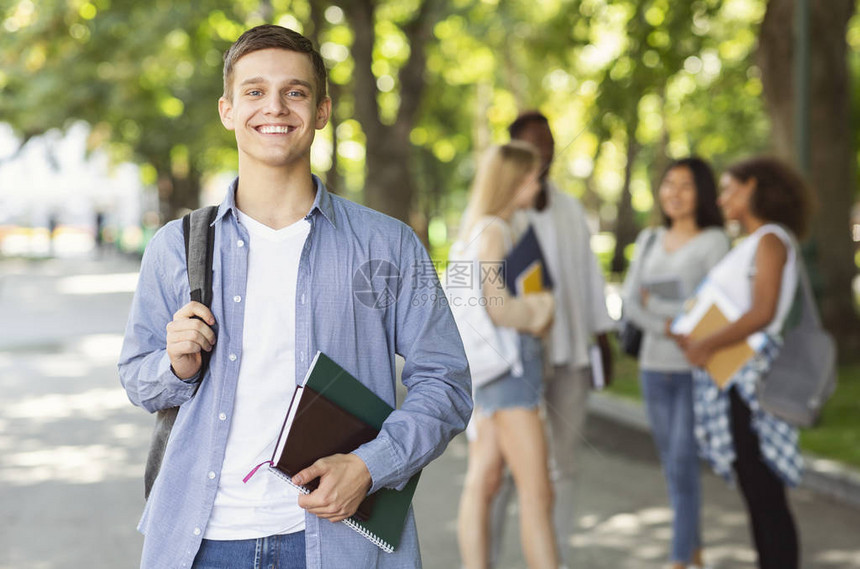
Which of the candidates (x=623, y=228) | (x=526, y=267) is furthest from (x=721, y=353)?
(x=623, y=228)

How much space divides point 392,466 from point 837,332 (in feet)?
35.9

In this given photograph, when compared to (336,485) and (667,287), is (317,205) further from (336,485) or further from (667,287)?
(667,287)

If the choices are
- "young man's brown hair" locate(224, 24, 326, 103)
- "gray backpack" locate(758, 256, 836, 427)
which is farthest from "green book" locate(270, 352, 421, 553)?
"gray backpack" locate(758, 256, 836, 427)

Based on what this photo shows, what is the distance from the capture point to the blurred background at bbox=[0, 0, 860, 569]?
24.4 ft

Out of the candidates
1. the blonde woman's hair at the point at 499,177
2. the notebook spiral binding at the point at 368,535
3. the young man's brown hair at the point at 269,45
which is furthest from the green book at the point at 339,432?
the blonde woman's hair at the point at 499,177

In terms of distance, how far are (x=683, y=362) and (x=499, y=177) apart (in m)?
1.46

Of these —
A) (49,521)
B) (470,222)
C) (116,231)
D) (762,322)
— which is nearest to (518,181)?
(470,222)

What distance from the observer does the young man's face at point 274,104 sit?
2.04m

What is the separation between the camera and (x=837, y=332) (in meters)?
11.8

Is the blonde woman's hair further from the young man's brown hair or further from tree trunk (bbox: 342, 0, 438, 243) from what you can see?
the young man's brown hair

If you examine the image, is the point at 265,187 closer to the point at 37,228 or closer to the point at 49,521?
the point at 49,521

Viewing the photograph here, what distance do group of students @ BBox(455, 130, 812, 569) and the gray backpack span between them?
2.0 inches

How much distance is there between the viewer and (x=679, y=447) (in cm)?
484

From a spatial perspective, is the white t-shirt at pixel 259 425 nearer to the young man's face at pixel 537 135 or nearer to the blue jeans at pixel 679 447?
the young man's face at pixel 537 135
